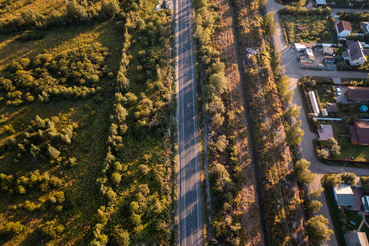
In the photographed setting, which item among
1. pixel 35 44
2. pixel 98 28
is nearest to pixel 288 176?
pixel 98 28

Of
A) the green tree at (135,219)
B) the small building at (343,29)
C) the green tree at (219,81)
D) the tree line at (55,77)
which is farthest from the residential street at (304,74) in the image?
the tree line at (55,77)

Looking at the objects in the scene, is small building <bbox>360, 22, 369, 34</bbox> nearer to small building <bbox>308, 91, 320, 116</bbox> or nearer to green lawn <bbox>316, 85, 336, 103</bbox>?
green lawn <bbox>316, 85, 336, 103</bbox>

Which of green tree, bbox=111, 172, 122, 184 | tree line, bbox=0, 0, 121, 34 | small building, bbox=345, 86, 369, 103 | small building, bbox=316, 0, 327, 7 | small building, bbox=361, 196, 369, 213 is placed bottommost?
small building, bbox=361, 196, 369, 213

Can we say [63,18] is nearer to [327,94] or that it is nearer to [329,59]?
[327,94]

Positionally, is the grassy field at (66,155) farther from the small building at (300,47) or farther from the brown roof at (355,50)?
the brown roof at (355,50)

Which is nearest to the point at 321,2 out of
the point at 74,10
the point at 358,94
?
the point at 358,94

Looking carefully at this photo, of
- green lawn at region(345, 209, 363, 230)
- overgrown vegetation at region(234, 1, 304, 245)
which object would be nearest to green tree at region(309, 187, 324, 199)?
overgrown vegetation at region(234, 1, 304, 245)
